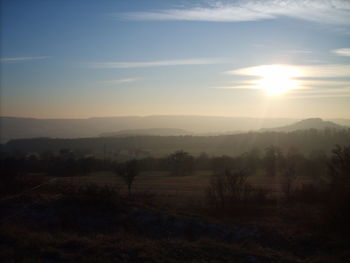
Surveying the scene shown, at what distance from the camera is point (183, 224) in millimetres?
16594

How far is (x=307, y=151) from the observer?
67.4m

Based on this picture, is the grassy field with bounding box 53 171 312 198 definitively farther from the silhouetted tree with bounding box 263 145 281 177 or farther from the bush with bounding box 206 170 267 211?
the silhouetted tree with bounding box 263 145 281 177

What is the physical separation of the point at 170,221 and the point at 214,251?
7463mm

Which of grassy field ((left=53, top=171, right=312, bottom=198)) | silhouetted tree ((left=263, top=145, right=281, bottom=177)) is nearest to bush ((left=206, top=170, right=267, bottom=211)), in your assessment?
grassy field ((left=53, top=171, right=312, bottom=198))

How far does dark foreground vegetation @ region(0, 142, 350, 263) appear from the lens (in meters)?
9.19

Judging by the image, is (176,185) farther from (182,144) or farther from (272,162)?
(182,144)

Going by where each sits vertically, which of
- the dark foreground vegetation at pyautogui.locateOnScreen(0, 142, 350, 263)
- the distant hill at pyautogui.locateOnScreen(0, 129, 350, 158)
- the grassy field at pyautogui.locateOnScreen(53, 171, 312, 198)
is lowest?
the grassy field at pyautogui.locateOnScreen(53, 171, 312, 198)

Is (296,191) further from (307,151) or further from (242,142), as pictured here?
(242,142)

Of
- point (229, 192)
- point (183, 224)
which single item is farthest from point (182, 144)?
point (183, 224)

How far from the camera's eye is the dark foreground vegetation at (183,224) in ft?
30.1

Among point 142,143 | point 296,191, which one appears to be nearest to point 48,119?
point 142,143

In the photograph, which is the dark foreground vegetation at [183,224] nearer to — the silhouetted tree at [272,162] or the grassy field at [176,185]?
the grassy field at [176,185]

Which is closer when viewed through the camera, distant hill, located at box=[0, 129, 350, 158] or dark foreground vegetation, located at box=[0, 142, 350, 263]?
dark foreground vegetation, located at box=[0, 142, 350, 263]

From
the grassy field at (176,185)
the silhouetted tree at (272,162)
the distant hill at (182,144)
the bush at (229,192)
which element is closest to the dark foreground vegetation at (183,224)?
the bush at (229,192)
